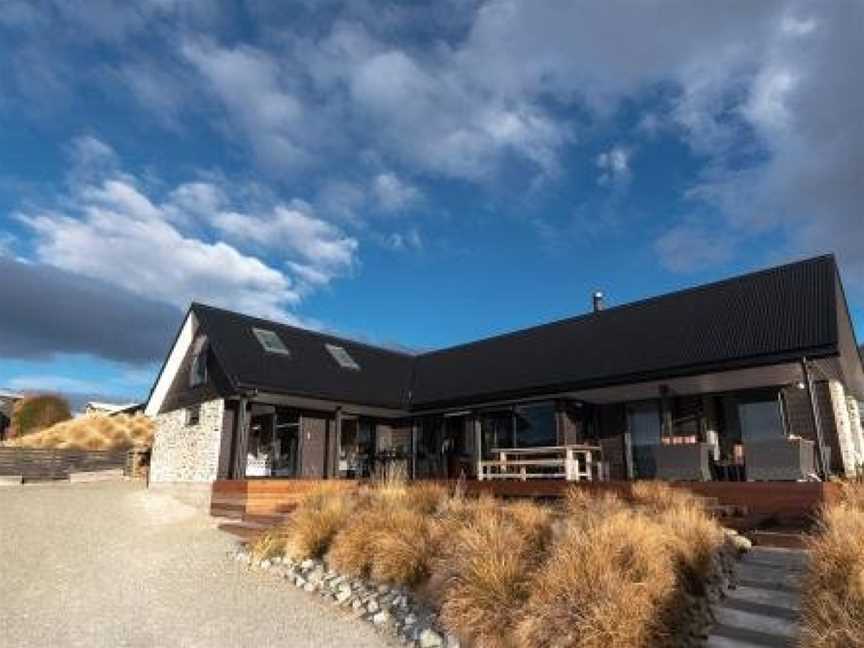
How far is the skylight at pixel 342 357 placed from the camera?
69.2 ft

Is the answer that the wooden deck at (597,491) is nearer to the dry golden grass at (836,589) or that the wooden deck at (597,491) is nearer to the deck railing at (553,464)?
the deck railing at (553,464)

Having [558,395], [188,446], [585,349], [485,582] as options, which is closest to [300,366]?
[188,446]

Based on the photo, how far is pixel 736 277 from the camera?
51.9ft

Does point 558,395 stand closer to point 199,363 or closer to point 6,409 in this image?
point 199,363

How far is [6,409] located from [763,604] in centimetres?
4740

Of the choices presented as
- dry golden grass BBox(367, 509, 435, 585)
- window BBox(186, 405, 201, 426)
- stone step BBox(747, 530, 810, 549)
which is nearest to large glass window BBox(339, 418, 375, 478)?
window BBox(186, 405, 201, 426)

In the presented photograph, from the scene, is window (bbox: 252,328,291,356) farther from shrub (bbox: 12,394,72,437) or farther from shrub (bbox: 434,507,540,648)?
shrub (bbox: 12,394,72,437)

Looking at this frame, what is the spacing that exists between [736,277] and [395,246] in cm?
1253

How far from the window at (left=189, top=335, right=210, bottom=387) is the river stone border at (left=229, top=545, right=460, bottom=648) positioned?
32.8ft

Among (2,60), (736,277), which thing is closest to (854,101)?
(736,277)

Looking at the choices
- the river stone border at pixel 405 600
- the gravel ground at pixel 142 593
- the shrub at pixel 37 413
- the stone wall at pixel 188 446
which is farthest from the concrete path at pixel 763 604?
the shrub at pixel 37 413

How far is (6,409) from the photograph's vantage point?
42.1 meters

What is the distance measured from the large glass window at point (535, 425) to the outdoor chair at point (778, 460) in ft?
18.4

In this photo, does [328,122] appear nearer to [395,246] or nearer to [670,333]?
[395,246]
